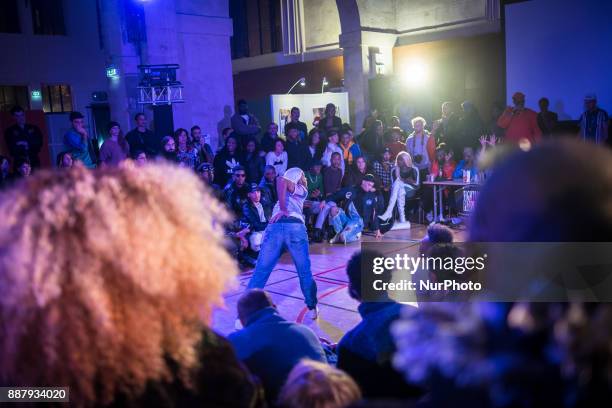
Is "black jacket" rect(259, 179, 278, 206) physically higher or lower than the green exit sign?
lower

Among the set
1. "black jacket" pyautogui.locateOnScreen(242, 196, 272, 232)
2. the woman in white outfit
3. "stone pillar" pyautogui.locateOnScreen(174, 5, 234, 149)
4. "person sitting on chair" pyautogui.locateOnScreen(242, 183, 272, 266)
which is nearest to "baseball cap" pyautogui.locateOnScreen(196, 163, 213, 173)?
"person sitting on chair" pyautogui.locateOnScreen(242, 183, 272, 266)

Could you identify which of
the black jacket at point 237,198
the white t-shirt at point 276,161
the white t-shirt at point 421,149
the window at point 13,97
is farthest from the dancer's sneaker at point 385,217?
the window at point 13,97

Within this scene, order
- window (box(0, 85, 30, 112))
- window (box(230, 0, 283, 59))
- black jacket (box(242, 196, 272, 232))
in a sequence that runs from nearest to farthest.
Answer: black jacket (box(242, 196, 272, 232))
window (box(0, 85, 30, 112))
window (box(230, 0, 283, 59))

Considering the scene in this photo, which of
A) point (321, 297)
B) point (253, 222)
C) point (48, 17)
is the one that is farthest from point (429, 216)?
point (48, 17)

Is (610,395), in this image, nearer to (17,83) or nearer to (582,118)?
(582,118)

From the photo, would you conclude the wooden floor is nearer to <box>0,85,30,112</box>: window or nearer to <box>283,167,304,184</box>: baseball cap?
<box>283,167,304,184</box>: baseball cap

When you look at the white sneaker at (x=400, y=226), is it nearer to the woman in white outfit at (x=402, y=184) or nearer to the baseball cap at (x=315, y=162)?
the woman in white outfit at (x=402, y=184)

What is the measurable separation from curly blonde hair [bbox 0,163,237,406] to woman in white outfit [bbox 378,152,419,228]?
795 cm

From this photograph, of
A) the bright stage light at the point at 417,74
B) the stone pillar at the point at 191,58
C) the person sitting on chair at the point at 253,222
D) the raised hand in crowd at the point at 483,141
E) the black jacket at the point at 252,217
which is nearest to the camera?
the person sitting on chair at the point at 253,222

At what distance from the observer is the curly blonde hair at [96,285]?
1155 mm

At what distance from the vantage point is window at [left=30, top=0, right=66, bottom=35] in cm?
1817

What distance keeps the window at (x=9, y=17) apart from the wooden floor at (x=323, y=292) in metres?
15.2

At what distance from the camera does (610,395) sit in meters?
0.78

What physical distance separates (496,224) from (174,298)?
78 cm
